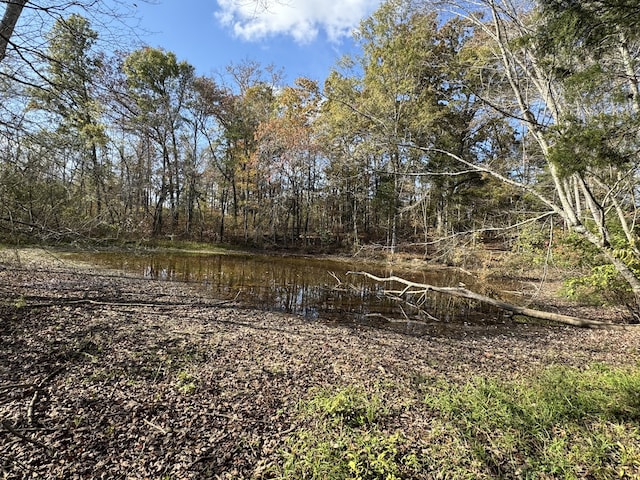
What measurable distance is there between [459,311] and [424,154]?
10.7m

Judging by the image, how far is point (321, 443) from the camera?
3033 millimetres

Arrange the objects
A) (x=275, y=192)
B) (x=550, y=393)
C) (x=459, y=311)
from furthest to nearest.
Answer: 1. (x=275, y=192)
2. (x=459, y=311)
3. (x=550, y=393)

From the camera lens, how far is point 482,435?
319 centimetres

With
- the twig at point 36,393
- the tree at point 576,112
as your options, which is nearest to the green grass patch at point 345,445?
the twig at point 36,393

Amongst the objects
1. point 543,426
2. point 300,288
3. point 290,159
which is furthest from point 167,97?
point 543,426

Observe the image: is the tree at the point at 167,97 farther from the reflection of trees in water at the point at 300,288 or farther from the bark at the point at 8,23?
the bark at the point at 8,23

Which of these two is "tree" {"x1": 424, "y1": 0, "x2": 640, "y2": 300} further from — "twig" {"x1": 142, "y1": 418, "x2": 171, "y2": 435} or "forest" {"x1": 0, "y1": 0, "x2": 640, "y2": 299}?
"twig" {"x1": 142, "y1": 418, "x2": 171, "y2": 435}

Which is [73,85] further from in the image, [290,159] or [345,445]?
[290,159]

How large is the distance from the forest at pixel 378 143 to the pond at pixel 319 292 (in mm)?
1973

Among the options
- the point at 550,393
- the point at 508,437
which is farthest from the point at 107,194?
the point at 550,393

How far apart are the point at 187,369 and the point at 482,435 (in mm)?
3701

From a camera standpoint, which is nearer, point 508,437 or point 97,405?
point 508,437

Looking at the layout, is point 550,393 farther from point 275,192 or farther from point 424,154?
point 275,192

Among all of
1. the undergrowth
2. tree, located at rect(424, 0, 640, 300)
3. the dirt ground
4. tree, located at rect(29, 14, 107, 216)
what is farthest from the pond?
tree, located at rect(29, 14, 107, 216)
